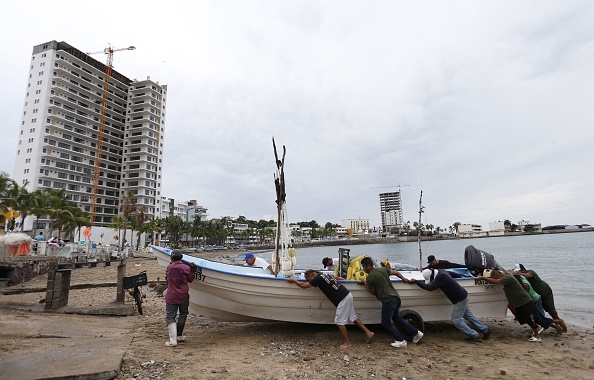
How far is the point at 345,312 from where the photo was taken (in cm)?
715

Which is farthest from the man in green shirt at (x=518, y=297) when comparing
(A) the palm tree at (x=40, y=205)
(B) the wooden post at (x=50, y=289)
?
(A) the palm tree at (x=40, y=205)

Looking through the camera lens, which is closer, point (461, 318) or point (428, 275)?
point (461, 318)

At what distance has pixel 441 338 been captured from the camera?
8141 millimetres

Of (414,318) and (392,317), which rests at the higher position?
(392,317)

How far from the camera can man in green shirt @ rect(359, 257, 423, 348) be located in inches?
282

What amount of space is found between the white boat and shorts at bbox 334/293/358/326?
387 millimetres

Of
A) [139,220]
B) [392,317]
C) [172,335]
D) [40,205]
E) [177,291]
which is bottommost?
[172,335]

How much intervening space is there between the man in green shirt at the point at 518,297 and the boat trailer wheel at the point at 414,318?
187 centimetres

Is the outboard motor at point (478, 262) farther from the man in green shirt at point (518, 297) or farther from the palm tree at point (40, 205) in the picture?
the palm tree at point (40, 205)

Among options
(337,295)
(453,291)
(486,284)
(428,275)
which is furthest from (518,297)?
(337,295)

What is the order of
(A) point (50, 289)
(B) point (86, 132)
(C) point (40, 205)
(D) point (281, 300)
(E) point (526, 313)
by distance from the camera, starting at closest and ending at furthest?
(D) point (281, 300) < (E) point (526, 313) < (A) point (50, 289) < (C) point (40, 205) < (B) point (86, 132)

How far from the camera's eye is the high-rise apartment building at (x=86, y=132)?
69.2m

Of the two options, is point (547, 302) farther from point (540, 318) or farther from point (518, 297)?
point (518, 297)

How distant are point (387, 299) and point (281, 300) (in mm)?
2329
